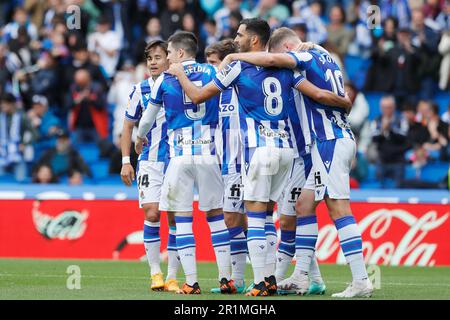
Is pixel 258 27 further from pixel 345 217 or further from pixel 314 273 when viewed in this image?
pixel 314 273

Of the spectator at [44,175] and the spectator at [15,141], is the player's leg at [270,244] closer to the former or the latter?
the spectator at [44,175]

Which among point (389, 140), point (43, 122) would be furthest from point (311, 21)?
point (43, 122)

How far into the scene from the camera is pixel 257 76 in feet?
35.9

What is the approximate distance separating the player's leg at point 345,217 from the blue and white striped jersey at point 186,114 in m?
1.31

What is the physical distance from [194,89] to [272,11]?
12996mm

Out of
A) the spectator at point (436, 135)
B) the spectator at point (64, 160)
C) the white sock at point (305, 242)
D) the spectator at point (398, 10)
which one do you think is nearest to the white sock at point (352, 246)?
the white sock at point (305, 242)

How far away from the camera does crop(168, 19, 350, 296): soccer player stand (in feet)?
35.6

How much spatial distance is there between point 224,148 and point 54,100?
38.4ft

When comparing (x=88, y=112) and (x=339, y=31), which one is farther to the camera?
(x=339, y=31)

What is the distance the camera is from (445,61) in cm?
2258

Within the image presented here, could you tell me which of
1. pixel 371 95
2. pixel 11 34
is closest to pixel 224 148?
pixel 371 95

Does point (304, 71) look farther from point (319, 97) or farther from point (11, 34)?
point (11, 34)

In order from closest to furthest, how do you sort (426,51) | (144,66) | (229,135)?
1. (229,135)
2. (426,51)
3. (144,66)

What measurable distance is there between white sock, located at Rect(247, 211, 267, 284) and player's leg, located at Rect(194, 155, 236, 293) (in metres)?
0.70
